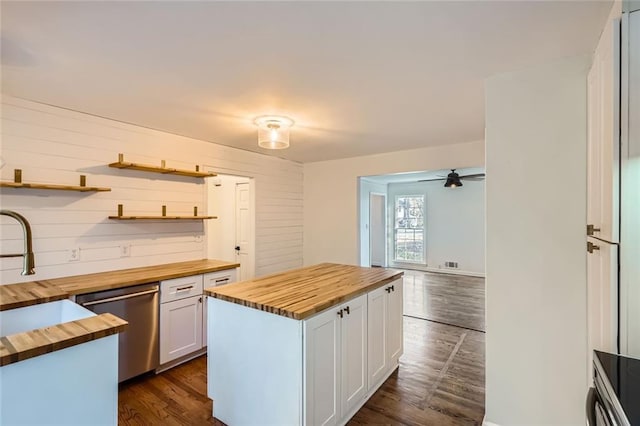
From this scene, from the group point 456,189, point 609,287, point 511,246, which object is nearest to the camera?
point 609,287

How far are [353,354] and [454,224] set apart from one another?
621cm

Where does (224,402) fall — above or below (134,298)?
below

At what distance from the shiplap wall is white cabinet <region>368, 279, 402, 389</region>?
236cm

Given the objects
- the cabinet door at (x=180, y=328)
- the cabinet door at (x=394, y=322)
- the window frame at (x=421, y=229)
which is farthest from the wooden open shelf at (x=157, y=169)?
the window frame at (x=421, y=229)

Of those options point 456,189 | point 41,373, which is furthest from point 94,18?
point 456,189

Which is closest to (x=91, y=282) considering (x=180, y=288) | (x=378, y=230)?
(x=180, y=288)

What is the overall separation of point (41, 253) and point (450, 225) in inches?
297

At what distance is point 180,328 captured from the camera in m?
2.93

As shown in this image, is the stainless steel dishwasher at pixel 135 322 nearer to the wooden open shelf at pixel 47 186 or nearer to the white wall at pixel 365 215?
the wooden open shelf at pixel 47 186

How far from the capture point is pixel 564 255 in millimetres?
1795

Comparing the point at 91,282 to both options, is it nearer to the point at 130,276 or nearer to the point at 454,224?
the point at 130,276

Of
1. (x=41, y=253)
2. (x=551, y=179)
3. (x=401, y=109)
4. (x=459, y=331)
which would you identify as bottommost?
(x=459, y=331)

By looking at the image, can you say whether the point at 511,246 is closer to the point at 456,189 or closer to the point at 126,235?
the point at 126,235

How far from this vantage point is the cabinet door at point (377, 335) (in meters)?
2.36
